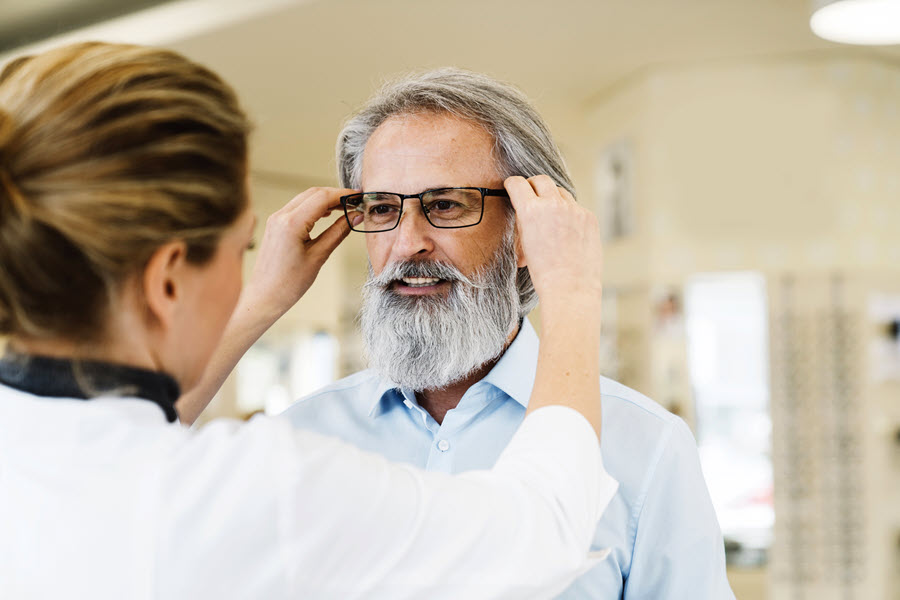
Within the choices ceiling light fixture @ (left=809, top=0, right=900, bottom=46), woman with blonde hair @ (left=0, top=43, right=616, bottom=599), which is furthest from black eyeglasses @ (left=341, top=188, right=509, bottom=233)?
ceiling light fixture @ (left=809, top=0, right=900, bottom=46)

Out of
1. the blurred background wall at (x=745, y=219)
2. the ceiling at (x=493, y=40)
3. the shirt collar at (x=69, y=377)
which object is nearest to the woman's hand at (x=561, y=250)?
the shirt collar at (x=69, y=377)

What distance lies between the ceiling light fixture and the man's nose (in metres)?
2.58

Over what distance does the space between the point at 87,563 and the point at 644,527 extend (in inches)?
32.8

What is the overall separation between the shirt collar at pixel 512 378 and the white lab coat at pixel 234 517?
58cm

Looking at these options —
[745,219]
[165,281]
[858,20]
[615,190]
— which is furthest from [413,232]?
[615,190]

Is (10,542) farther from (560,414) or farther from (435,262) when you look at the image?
(435,262)

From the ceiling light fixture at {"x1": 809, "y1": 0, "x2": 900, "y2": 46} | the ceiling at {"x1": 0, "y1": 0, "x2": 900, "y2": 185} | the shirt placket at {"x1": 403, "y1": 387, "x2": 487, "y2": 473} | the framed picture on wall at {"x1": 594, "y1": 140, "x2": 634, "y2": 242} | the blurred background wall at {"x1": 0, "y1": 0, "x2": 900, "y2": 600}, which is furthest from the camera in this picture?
the framed picture on wall at {"x1": 594, "y1": 140, "x2": 634, "y2": 242}

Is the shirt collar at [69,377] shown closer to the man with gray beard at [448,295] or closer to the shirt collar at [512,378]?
the man with gray beard at [448,295]

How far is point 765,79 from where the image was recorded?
505 cm

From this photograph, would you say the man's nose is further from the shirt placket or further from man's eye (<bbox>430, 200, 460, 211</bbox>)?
the shirt placket

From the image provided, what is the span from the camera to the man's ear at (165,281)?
2.81 ft

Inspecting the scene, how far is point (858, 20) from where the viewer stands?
11.2ft

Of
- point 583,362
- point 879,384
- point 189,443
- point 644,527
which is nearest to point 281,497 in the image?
point 189,443

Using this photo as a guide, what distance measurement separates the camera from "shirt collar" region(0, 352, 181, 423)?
0.86m
